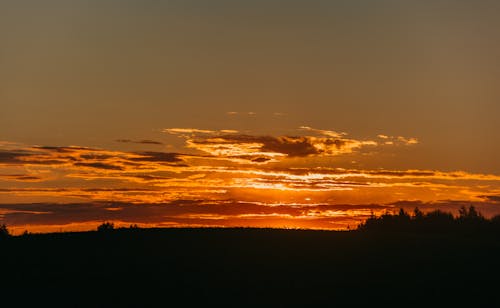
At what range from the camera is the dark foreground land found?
4966 centimetres

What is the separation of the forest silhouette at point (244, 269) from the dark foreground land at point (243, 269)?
7 cm

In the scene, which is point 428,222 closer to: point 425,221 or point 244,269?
point 425,221

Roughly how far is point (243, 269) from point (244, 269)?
79mm

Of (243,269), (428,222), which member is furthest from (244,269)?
(428,222)

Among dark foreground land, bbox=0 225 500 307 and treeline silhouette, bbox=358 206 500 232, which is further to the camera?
treeline silhouette, bbox=358 206 500 232

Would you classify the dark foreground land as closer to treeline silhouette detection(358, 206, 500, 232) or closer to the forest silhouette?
the forest silhouette

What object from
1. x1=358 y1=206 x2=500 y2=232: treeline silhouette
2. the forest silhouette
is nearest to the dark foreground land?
the forest silhouette

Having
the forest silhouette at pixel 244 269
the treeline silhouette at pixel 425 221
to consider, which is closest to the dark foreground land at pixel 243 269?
the forest silhouette at pixel 244 269

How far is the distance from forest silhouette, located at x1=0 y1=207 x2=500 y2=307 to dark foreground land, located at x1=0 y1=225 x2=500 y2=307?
7 centimetres

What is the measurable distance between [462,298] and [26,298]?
28346 mm

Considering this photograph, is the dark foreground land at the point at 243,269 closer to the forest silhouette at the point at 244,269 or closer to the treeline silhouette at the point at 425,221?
the forest silhouette at the point at 244,269

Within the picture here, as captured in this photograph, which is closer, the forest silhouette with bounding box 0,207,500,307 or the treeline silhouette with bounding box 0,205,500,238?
the forest silhouette with bounding box 0,207,500,307

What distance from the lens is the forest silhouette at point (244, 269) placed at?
49.7m

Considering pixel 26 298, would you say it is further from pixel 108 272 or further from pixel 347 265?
pixel 347 265
